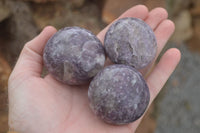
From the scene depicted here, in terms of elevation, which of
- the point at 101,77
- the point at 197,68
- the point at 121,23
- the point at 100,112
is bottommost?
the point at 197,68

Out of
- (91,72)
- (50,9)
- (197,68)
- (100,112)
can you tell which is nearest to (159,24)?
(91,72)

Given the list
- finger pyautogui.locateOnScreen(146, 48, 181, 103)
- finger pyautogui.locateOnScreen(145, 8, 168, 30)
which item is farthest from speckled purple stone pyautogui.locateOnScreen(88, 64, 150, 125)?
finger pyautogui.locateOnScreen(145, 8, 168, 30)

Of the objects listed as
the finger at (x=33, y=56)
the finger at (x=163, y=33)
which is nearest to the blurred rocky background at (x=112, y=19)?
the finger at (x=33, y=56)

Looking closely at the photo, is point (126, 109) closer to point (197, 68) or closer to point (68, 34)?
point (68, 34)

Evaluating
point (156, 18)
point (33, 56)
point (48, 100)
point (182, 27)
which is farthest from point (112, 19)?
point (182, 27)

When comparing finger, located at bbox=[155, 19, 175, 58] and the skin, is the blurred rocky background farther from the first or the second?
finger, located at bbox=[155, 19, 175, 58]

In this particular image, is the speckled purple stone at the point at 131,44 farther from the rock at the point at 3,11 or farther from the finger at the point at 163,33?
the rock at the point at 3,11

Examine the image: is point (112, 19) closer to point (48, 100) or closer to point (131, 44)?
point (131, 44)
